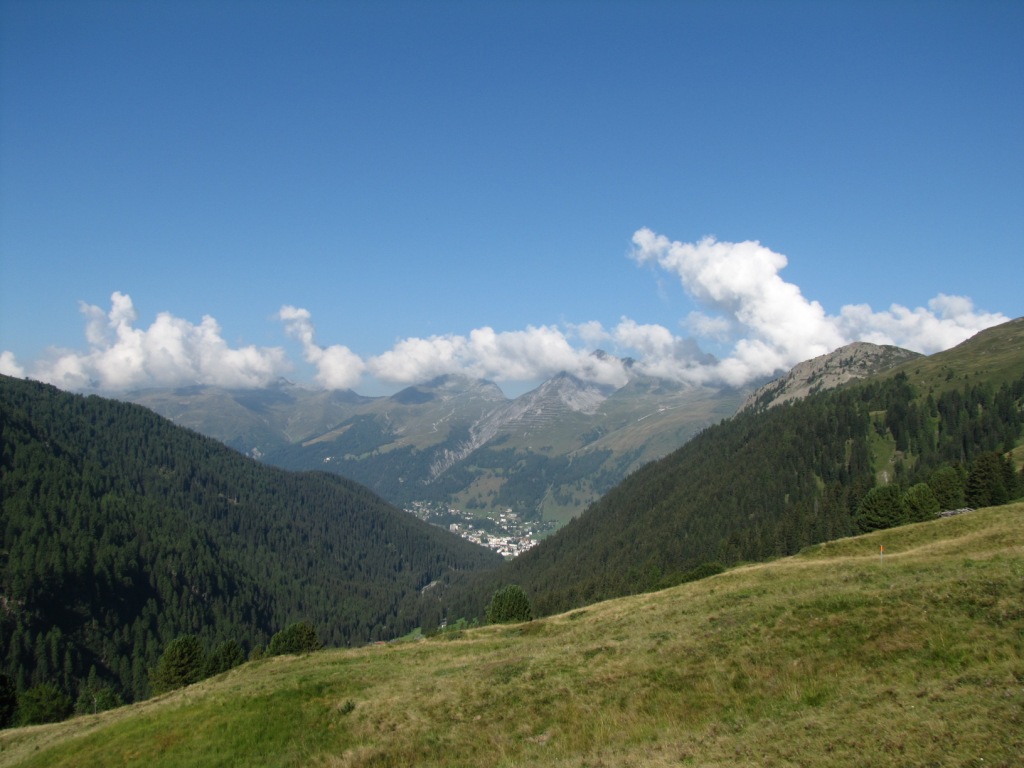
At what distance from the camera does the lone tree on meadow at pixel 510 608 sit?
115000mm

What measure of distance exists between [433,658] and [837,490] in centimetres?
13681

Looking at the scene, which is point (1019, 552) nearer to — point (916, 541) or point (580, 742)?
point (916, 541)

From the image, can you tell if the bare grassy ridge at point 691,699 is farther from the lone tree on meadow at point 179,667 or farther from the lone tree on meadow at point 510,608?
the lone tree on meadow at point 510,608

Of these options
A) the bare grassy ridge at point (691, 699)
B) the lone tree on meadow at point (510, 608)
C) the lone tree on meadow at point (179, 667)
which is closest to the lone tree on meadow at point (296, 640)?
the lone tree on meadow at point (179, 667)

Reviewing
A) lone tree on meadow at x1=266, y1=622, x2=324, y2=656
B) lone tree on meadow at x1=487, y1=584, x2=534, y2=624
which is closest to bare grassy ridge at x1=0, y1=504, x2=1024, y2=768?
lone tree on meadow at x1=266, y1=622, x2=324, y2=656

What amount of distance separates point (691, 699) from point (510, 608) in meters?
93.8

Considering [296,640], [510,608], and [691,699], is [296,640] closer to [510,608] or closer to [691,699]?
[510,608]

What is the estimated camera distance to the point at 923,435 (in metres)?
194

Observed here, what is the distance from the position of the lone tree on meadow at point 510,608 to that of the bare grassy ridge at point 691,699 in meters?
69.6

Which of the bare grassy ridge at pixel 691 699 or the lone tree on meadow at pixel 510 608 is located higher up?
the bare grassy ridge at pixel 691 699

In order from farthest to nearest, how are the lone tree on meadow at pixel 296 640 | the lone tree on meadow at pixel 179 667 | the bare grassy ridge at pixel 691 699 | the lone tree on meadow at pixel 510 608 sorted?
the lone tree on meadow at pixel 510 608 < the lone tree on meadow at pixel 296 640 < the lone tree on meadow at pixel 179 667 < the bare grassy ridge at pixel 691 699

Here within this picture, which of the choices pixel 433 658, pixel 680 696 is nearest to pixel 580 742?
pixel 680 696

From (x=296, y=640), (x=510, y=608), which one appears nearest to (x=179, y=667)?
(x=296, y=640)

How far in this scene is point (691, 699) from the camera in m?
27.3
